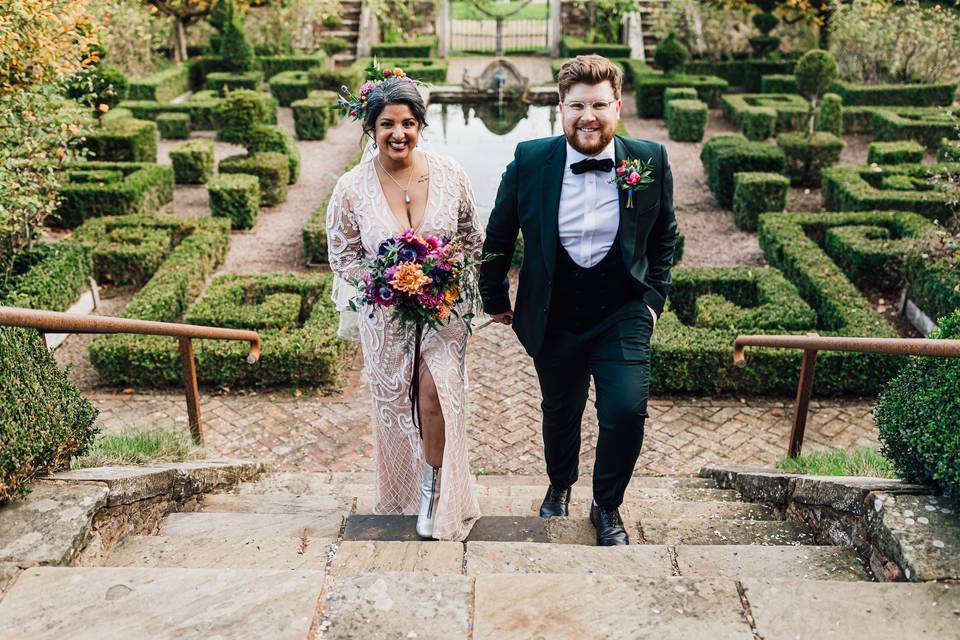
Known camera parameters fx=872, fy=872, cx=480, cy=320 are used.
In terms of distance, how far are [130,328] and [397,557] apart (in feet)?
5.95

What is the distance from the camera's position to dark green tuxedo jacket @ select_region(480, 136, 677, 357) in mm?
3594

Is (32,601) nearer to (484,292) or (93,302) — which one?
(484,292)

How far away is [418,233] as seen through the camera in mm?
3904

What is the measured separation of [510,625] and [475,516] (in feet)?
4.89

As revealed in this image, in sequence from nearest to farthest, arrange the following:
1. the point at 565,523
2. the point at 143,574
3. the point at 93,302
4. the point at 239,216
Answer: the point at 143,574, the point at 565,523, the point at 93,302, the point at 239,216

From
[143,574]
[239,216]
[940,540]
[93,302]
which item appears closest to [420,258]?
[143,574]

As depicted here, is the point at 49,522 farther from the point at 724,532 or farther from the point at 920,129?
the point at 920,129

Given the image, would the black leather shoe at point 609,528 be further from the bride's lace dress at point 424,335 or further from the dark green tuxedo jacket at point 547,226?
the dark green tuxedo jacket at point 547,226

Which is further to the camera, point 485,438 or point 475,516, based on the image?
point 485,438

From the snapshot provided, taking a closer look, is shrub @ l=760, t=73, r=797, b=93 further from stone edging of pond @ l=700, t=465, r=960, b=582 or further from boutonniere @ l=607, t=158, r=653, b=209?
boutonniere @ l=607, t=158, r=653, b=209

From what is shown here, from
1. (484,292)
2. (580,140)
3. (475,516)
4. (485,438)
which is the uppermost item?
(580,140)

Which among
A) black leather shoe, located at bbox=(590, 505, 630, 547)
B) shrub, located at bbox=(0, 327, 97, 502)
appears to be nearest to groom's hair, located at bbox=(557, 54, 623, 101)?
black leather shoe, located at bbox=(590, 505, 630, 547)

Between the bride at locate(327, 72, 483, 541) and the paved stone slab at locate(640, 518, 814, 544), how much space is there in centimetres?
82

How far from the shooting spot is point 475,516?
4.03 m
